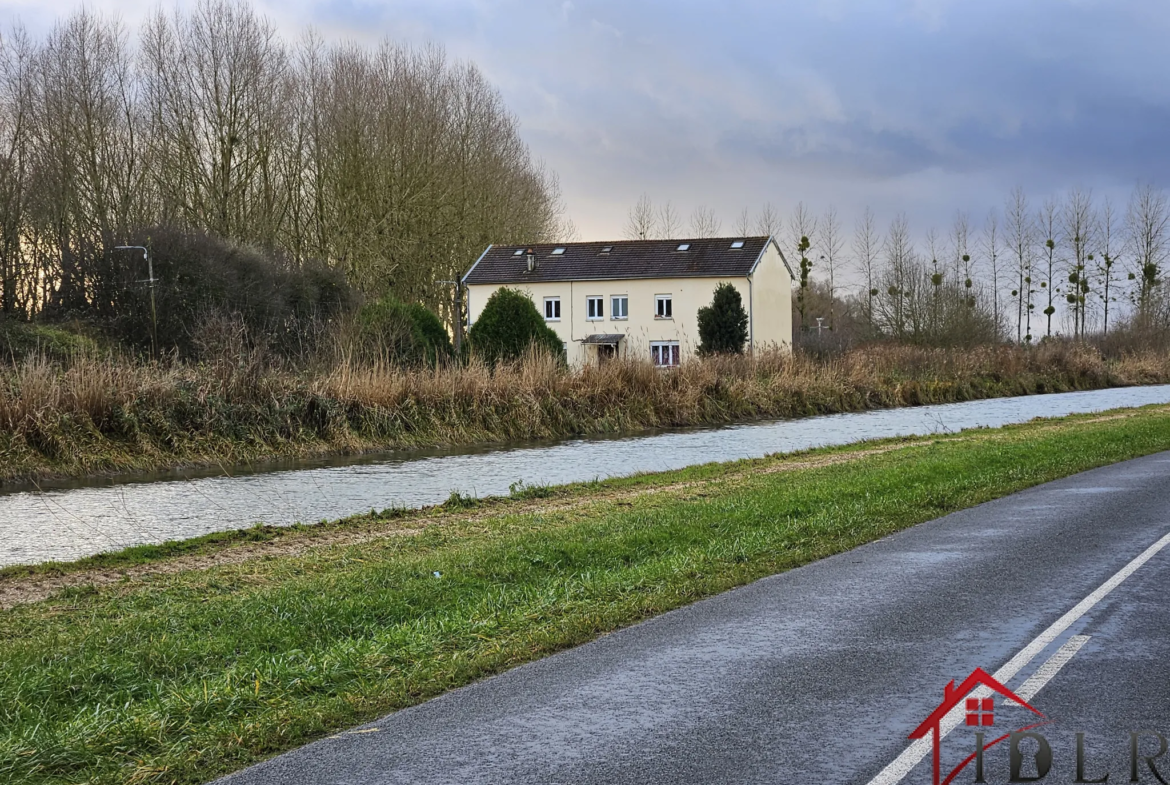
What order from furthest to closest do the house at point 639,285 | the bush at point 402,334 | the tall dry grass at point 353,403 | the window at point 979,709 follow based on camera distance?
the house at point 639,285, the bush at point 402,334, the tall dry grass at point 353,403, the window at point 979,709

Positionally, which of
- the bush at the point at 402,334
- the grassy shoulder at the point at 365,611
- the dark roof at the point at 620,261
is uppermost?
the dark roof at the point at 620,261

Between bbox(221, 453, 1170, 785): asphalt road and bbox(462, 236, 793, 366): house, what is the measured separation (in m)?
55.0

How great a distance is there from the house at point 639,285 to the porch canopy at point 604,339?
0.06 meters

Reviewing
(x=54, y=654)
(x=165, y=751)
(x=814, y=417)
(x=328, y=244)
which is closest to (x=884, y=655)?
(x=165, y=751)

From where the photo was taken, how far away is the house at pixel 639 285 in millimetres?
65062

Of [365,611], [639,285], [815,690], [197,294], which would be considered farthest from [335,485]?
[639,285]

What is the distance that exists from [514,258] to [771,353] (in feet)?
98.5

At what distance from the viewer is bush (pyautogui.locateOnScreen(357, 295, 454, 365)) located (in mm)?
32906

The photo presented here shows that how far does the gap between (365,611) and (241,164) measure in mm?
47077

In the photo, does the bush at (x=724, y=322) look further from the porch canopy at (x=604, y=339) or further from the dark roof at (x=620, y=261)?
the porch canopy at (x=604, y=339)

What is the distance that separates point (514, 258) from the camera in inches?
2655

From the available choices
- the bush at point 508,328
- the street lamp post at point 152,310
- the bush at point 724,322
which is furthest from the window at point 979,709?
the bush at point 724,322

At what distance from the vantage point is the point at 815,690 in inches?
242

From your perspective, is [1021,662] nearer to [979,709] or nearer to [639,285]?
[979,709]
